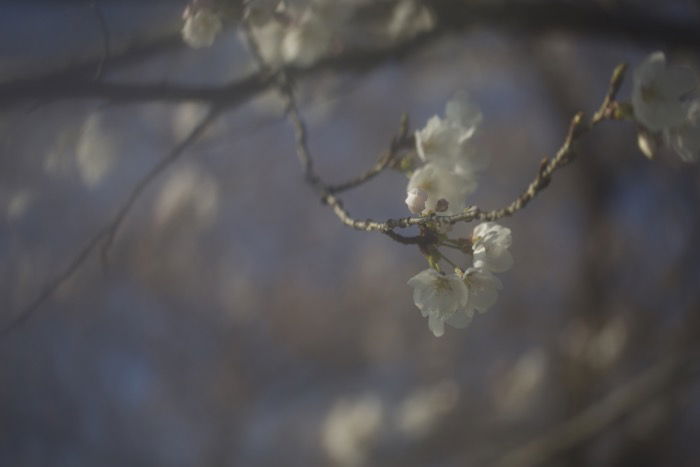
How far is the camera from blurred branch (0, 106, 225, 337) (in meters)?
0.61

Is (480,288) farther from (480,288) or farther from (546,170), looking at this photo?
(546,170)

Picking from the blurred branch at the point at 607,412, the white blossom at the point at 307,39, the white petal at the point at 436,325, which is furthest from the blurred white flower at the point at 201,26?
the blurred branch at the point at 607,412

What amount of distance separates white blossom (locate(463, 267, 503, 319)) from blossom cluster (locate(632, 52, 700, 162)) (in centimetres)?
13

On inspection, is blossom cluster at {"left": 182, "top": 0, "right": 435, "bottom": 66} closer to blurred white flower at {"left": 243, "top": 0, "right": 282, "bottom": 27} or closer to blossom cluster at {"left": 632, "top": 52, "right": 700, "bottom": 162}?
blurred white flower at {"left": 243, "top": 0, "right": 282, "bottom": 27}

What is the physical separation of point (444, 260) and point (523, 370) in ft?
6.35

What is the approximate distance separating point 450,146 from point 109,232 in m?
0.35

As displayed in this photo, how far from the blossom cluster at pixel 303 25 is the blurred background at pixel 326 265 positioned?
1.0 inches

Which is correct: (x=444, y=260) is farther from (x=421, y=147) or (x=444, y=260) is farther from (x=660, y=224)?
(x=660, y=224)

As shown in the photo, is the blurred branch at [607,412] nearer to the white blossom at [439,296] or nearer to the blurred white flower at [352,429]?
the blurred white flower at [352,429]

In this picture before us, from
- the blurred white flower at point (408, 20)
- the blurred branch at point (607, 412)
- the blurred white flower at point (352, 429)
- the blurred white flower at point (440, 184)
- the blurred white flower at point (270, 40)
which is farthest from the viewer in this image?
the blurred white flower at point (352, 429)

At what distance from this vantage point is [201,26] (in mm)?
537

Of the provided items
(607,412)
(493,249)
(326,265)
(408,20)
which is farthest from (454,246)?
(326,265)

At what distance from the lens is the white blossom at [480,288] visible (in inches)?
17.3

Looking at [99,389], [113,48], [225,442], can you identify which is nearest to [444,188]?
[113,48]
